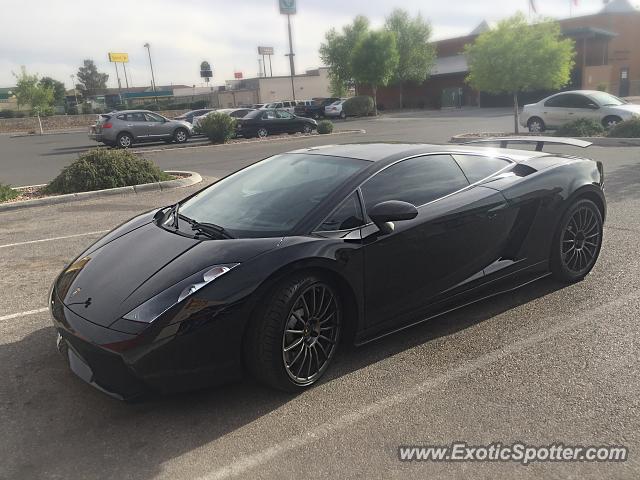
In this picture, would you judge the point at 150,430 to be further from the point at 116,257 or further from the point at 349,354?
the point at 349,354

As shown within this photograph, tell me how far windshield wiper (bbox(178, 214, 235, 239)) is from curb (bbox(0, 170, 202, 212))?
23.0 ft

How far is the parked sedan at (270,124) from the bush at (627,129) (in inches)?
557

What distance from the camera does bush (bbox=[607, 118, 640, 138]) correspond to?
586 inches

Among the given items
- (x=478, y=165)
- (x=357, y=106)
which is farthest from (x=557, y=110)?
(x=357, y=106)

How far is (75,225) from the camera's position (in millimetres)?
7770

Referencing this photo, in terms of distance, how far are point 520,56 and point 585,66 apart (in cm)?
3021

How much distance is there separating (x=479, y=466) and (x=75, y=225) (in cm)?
692

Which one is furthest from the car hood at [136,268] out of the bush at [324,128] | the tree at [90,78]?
the tree at [90,78]

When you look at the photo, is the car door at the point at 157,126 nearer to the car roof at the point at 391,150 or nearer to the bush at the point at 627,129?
the bush at the point at 627,129

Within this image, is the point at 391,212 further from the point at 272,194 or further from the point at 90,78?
the point at 90,78

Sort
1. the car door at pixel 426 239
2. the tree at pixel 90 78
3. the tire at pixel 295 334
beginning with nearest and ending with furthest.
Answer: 1. the tire at pixel 295 334
2. the car door at pixel 426 239
3. the tree at pixel 90 78

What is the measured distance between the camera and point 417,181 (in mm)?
3795

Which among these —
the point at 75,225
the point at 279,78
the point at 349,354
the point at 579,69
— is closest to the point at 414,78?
the point at 579,69

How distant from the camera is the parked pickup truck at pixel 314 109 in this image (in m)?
38.8
